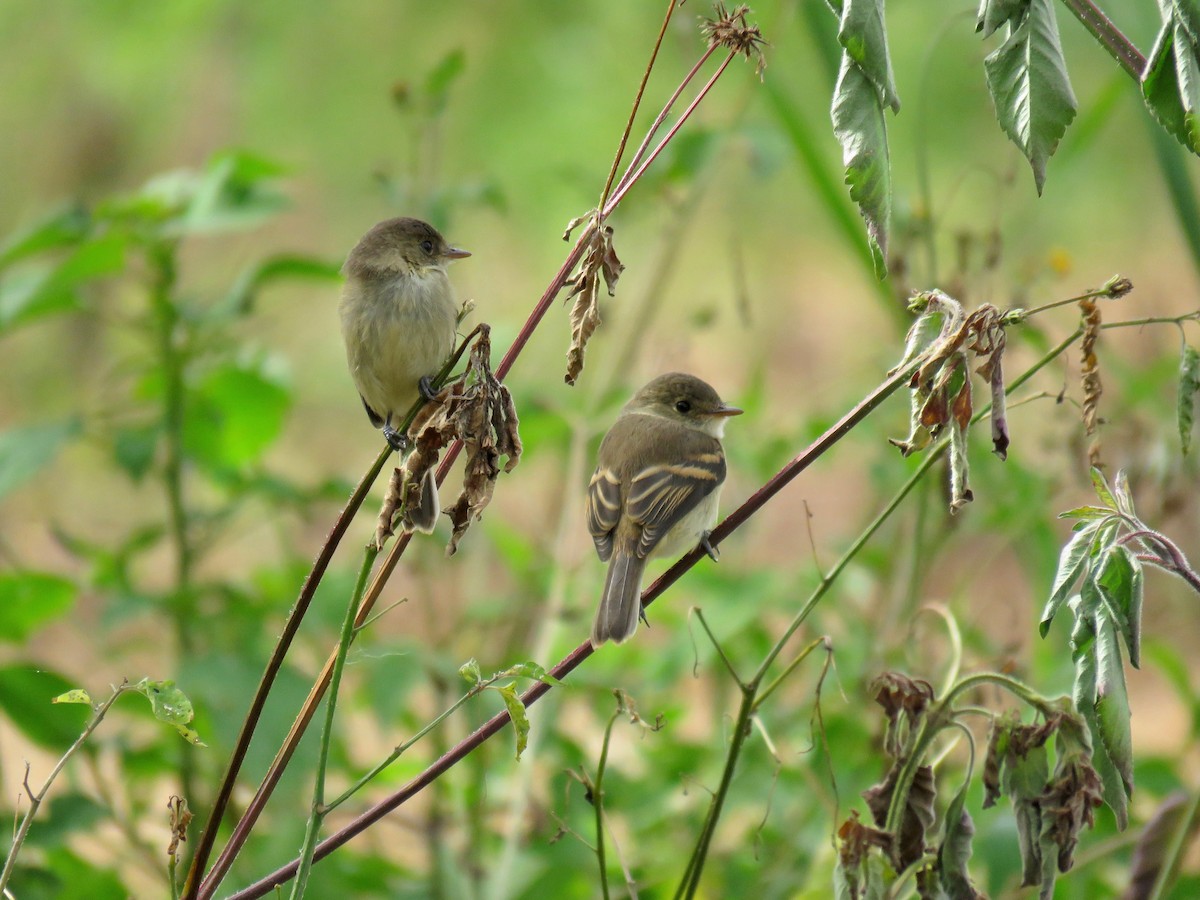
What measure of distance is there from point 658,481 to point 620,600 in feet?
2.79

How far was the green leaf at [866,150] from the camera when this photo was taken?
1.46 m

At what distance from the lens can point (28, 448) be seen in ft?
11.6

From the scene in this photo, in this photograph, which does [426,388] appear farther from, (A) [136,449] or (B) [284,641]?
(A) [136,449]

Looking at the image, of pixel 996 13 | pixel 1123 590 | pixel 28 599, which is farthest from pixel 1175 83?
pixel 28 599

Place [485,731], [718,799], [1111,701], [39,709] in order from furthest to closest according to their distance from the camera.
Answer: [39,709], [718,799], [485,731], [1111,701]

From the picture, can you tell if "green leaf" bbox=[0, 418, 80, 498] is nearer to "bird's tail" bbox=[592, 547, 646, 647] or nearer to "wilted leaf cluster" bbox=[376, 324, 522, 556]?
"bird's tail" bbox=[592, 547, 646, 647]

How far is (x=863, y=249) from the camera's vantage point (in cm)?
316

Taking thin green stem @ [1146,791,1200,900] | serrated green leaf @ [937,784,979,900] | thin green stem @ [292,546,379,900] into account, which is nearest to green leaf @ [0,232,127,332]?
thin green stem @ [292,546,379,900]

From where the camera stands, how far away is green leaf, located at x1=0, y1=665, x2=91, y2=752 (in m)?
3.07

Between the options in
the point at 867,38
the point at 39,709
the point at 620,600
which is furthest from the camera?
the point at 620,600

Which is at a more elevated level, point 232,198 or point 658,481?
point 232,198

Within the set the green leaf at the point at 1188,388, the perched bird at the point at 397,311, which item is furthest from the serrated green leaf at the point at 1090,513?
the perched bird at the point at 397,311

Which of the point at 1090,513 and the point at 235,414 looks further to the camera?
the point at 235,414

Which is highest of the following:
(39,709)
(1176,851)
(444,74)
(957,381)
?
(444,74)
